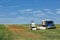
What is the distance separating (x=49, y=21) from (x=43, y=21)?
2.16 m

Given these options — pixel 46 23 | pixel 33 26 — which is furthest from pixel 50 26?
pixel 33 26

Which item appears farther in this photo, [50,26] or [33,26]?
[50,26]

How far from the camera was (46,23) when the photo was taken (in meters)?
42.4

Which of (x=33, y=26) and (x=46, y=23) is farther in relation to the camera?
(x=46, y=23)

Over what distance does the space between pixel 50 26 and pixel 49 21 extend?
162 cm

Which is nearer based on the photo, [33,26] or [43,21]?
[33,26]

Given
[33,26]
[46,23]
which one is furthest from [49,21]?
[33,26]

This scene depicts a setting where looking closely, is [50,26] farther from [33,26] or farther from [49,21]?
[33,26]

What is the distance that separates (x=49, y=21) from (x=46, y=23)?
789 mm

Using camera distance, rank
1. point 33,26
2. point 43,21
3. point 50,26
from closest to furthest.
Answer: point 33,26
point 50,26
point 43,21

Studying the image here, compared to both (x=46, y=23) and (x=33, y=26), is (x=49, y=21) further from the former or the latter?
(x=33, y=26)

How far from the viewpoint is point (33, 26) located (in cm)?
3862

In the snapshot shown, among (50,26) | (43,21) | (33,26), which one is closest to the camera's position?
(33,26)

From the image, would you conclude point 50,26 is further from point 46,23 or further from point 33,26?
point 33,26
